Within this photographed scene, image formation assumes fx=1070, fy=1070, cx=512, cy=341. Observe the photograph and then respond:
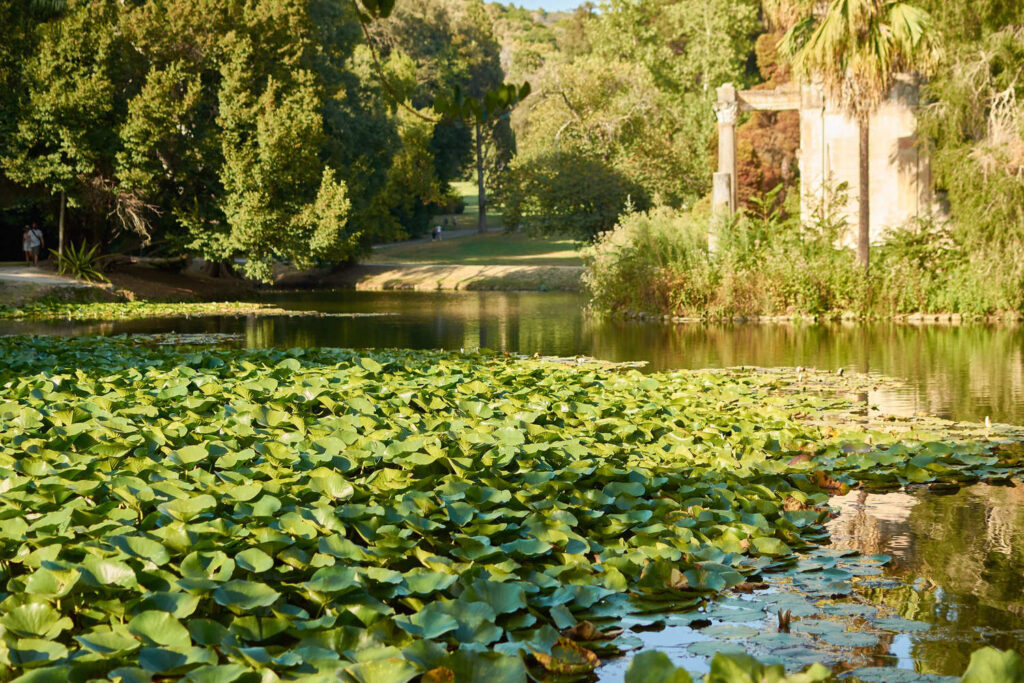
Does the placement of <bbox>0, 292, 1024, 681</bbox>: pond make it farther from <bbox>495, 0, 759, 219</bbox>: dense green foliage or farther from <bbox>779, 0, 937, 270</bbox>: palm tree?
<bbox>495, 0, 759, 219</bbox>: dense green foliage

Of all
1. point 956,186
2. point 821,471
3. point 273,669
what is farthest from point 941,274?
point 273,669

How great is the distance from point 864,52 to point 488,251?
28780 mm

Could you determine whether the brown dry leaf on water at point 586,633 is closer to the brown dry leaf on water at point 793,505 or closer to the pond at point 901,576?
the pond at point 901,576

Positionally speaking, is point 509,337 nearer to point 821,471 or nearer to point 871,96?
point 871,96

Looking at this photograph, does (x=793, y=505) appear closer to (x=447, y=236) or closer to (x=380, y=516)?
(x=380, y=516)

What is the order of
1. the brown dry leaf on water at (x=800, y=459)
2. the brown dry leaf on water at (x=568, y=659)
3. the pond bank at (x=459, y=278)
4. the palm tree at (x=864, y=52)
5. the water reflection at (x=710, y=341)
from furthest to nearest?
1. the pond bank at (x=459, y=278)
2. the palm tree at (x=864, y=52)
3. the water reflection at (x=710, y=341)
4. the brown dry leaf on water at (x=800, y=459)
5. the brown dry leaf on water at (x=568, y=659)

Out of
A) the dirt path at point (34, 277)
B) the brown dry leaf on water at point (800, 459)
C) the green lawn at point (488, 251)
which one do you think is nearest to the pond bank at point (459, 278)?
the green lawn at point (488, 251)

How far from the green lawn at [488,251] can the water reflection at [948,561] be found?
34.5 m

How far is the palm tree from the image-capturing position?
698 inches

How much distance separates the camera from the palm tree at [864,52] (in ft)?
58.1

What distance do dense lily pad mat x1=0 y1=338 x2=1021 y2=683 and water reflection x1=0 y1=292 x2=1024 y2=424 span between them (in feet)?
9.27

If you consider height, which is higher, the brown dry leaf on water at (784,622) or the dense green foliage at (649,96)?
the dense green foliage at (649,96)

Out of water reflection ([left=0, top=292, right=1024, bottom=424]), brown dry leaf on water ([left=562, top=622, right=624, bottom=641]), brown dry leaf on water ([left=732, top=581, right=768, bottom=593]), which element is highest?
water reflection ([left=0, top=292, right=1024, bottom=424])

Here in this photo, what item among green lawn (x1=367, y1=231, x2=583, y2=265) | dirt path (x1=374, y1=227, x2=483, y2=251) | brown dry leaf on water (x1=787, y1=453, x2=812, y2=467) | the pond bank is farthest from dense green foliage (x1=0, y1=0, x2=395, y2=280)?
brown dry leaf on water (x1=787, y1=453, x2=812, y2=467)
